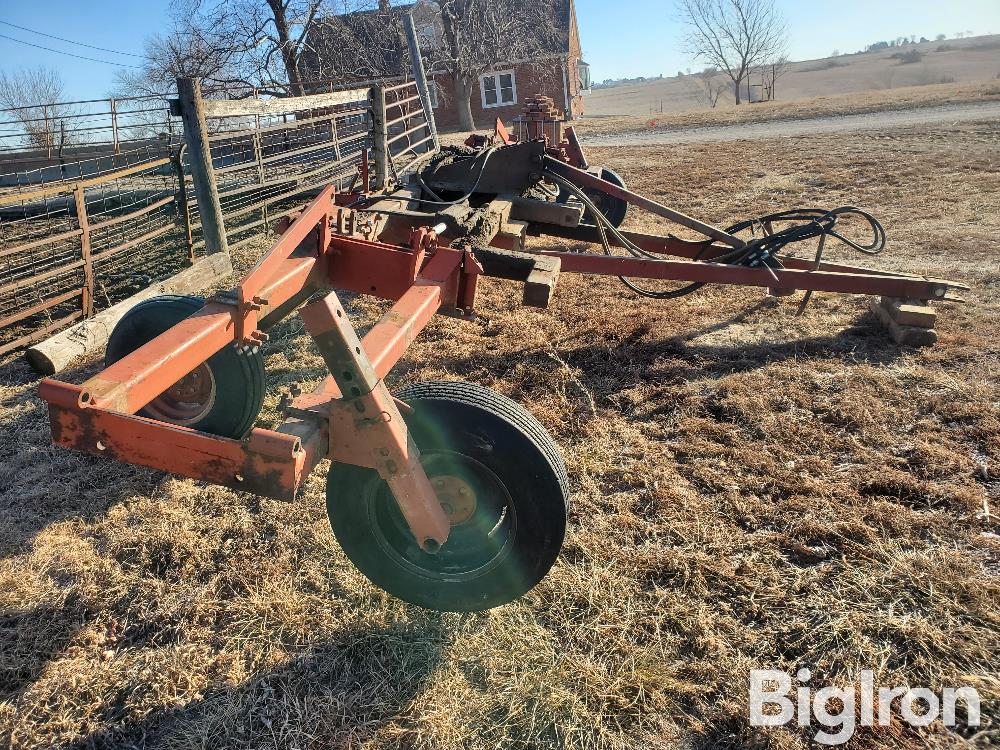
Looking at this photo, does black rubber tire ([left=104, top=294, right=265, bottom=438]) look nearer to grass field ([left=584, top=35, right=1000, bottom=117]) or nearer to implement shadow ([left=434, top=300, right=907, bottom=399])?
implement shadow ([left=434, top=300, right=907, bottom=399])

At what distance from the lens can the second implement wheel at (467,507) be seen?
2219mm

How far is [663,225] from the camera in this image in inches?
368

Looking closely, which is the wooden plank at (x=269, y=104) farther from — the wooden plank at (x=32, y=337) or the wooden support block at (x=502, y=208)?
the wooden support block at (x=502, y=208)

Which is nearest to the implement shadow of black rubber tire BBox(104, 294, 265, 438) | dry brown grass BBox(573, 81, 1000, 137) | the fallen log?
black rubber tire BBox(104, 294, 265, 438)

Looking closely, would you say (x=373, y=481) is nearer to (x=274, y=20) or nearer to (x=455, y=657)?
(x=455, y=657)

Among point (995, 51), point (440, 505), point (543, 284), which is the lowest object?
point (440, 505)

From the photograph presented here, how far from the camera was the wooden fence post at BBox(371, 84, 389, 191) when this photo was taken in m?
8.71

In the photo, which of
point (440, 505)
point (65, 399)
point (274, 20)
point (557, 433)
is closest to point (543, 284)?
point (557, 433)

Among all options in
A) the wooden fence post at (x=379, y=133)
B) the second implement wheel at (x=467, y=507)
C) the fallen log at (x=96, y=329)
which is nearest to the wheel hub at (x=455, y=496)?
the second implement wheel at (x=467, y=507)

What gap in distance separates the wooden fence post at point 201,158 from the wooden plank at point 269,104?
0.37ft

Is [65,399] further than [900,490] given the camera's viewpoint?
No

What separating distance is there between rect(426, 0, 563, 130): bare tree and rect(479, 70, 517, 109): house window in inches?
68.9

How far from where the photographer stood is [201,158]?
6453mm

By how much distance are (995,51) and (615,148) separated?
273ft
